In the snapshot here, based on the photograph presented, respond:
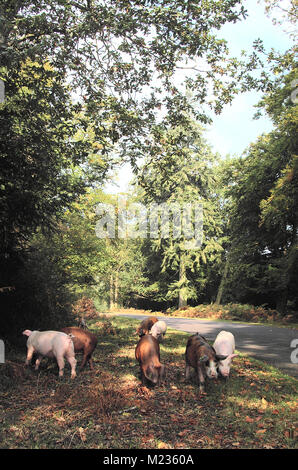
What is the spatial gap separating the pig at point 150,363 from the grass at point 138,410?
24cm

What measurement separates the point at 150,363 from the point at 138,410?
50.6 inches

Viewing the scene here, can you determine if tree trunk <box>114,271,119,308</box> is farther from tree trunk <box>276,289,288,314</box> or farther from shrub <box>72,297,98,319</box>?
tree trunk <box>276,289,288,314</box>

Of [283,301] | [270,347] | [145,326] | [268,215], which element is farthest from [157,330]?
[283,301]

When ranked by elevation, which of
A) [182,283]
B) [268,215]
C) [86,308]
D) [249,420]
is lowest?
[86,308]

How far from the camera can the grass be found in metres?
4.80

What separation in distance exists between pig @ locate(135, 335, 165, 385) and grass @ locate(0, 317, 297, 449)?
0.24 metres

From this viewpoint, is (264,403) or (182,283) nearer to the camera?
(264,403)

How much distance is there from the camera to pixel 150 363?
7.13m

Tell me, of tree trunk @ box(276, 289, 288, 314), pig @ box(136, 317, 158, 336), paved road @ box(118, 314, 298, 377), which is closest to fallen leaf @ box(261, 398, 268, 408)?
paved road @ box(118, 314, 298, 377)

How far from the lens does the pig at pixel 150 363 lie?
702 cm

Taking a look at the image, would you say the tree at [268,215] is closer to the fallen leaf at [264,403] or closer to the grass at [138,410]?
the grass at [138,410]

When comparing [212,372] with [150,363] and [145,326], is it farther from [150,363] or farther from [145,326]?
[145,326]

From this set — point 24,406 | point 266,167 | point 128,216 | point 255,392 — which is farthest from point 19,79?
point 128,216

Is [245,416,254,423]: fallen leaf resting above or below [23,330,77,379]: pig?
below
